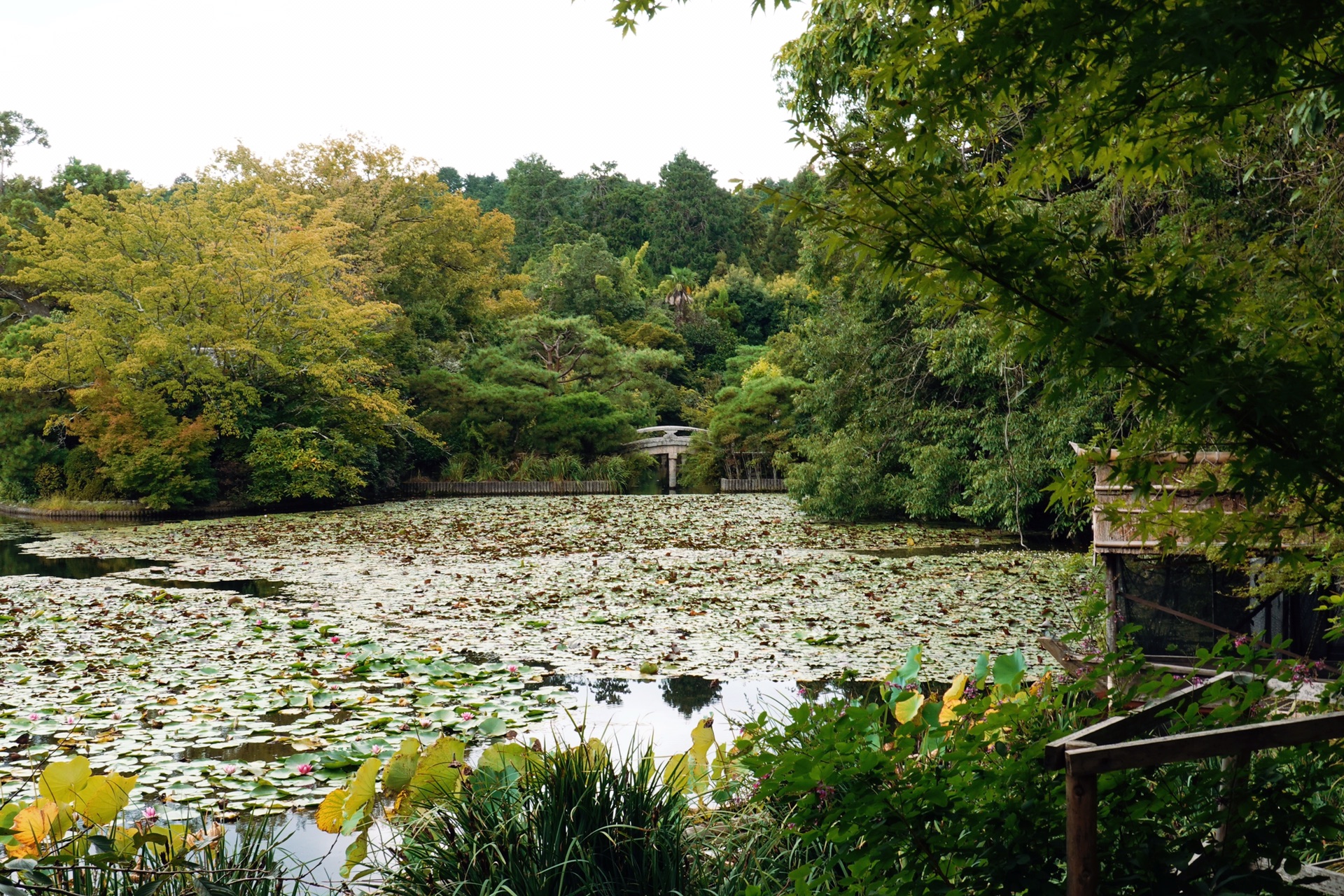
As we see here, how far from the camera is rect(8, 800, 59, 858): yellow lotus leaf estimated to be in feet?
8.54

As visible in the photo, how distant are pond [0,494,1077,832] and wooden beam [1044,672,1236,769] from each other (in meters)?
2.14

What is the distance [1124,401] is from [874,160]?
22.7 inches

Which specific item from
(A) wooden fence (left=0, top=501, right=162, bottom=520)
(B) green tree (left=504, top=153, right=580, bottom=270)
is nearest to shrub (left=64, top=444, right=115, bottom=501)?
(A) wooden fence (left=0, top=501, right=162, bottom=520)

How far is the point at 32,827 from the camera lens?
259 centimetres

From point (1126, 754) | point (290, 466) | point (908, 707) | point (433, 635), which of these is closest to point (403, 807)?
point (908, 707)

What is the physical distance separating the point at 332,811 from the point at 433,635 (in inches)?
160

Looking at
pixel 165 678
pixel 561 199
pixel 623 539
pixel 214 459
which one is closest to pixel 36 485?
pixel 214 459

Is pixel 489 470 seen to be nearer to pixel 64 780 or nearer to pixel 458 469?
pixel 458 469

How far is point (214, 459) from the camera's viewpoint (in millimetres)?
18500

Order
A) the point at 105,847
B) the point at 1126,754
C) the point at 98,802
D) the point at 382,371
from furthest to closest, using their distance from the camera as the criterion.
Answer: the point at 382,371 < the point at 98,802 < the point at 105,847 < the point at 1126,754

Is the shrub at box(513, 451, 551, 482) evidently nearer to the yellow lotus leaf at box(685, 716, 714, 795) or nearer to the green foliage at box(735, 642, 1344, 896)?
the yellow lotus leaf at box(685, 716, 714, 795)

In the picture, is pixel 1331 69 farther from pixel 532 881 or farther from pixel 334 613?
pixel 334 613

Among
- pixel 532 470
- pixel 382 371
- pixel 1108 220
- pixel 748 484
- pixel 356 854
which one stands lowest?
pixel 356 854

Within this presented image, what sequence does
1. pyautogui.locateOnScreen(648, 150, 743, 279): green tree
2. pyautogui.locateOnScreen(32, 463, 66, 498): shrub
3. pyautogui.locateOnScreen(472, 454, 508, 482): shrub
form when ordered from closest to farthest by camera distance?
1. pyautogui.locateOnScreen(32, 463, 66, 498): shrub
2. pyautogui.locateOnScreen(472, 454, 508, 482): shrub
3. pyautogui.locateOnScreen(648, 150, 743, 279): green tree
